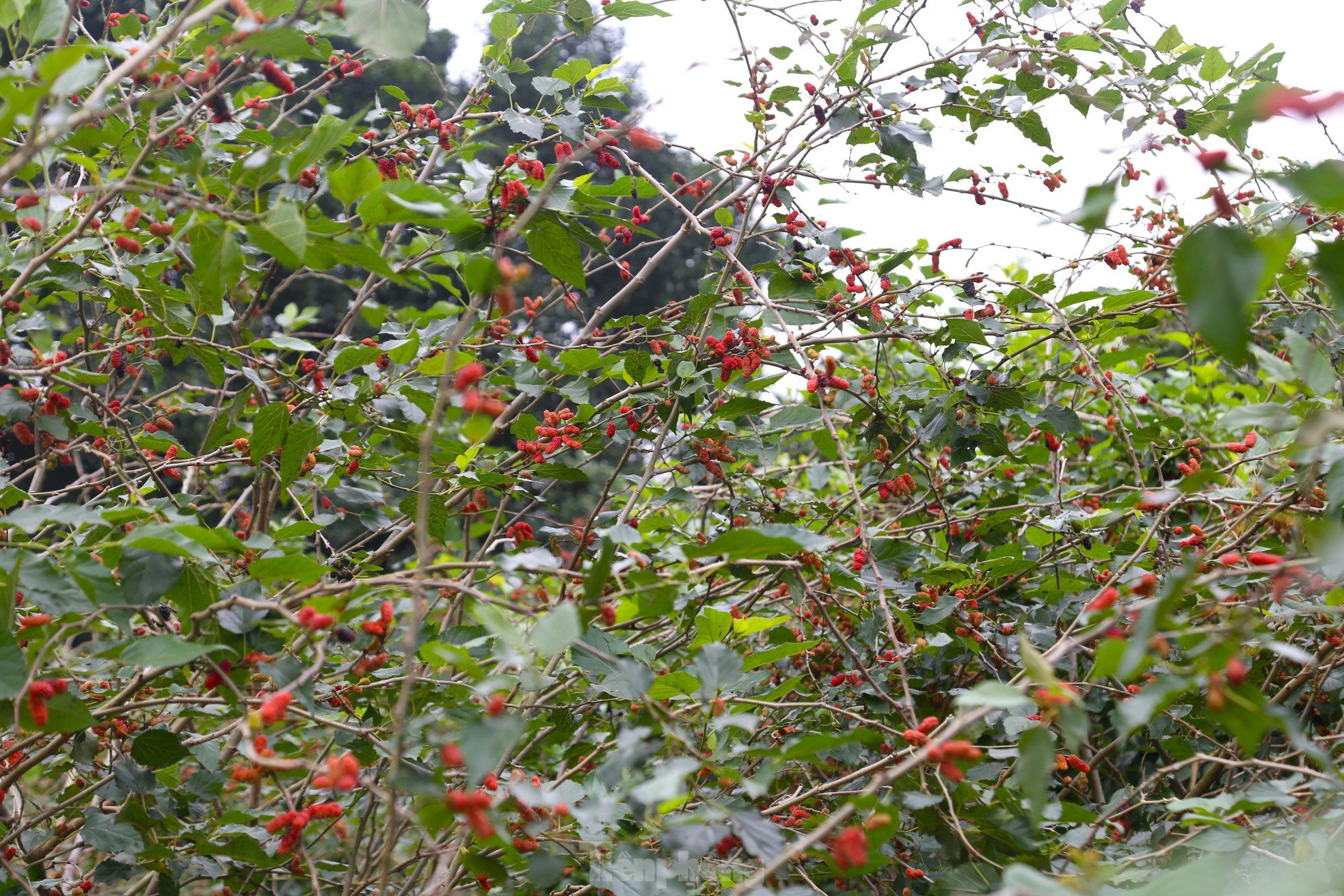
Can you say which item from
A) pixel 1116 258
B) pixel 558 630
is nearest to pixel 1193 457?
pixel 1116 258

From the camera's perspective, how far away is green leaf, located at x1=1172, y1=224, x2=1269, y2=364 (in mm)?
→ 728

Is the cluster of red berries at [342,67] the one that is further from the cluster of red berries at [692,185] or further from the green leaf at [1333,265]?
the green leaf at [1333,265]

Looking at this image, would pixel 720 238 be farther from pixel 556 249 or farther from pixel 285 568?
pixel 285 568

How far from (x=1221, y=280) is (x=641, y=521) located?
1.65 m

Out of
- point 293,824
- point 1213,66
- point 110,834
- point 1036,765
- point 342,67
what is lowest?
point 110,834

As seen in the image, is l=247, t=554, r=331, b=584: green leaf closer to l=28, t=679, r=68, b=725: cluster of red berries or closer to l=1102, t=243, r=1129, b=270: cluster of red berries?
l=28, t=679, r=68, b=725: cluster of red berries

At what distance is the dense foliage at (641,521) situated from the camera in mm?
1018

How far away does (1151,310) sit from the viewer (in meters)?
2.13

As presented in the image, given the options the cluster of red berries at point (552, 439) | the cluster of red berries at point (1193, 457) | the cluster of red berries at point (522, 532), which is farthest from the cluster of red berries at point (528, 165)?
the cluster of red berries at point (1193, 457)

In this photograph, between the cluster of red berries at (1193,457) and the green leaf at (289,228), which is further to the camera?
the cluster of red berries at (1193,457)

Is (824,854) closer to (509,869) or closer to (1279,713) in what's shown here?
(1279,713)

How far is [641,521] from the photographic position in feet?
7.43

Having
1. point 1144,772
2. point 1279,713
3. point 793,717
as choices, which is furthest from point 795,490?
point 1279,713

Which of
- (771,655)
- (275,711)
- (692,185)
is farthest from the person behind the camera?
(692,185)
